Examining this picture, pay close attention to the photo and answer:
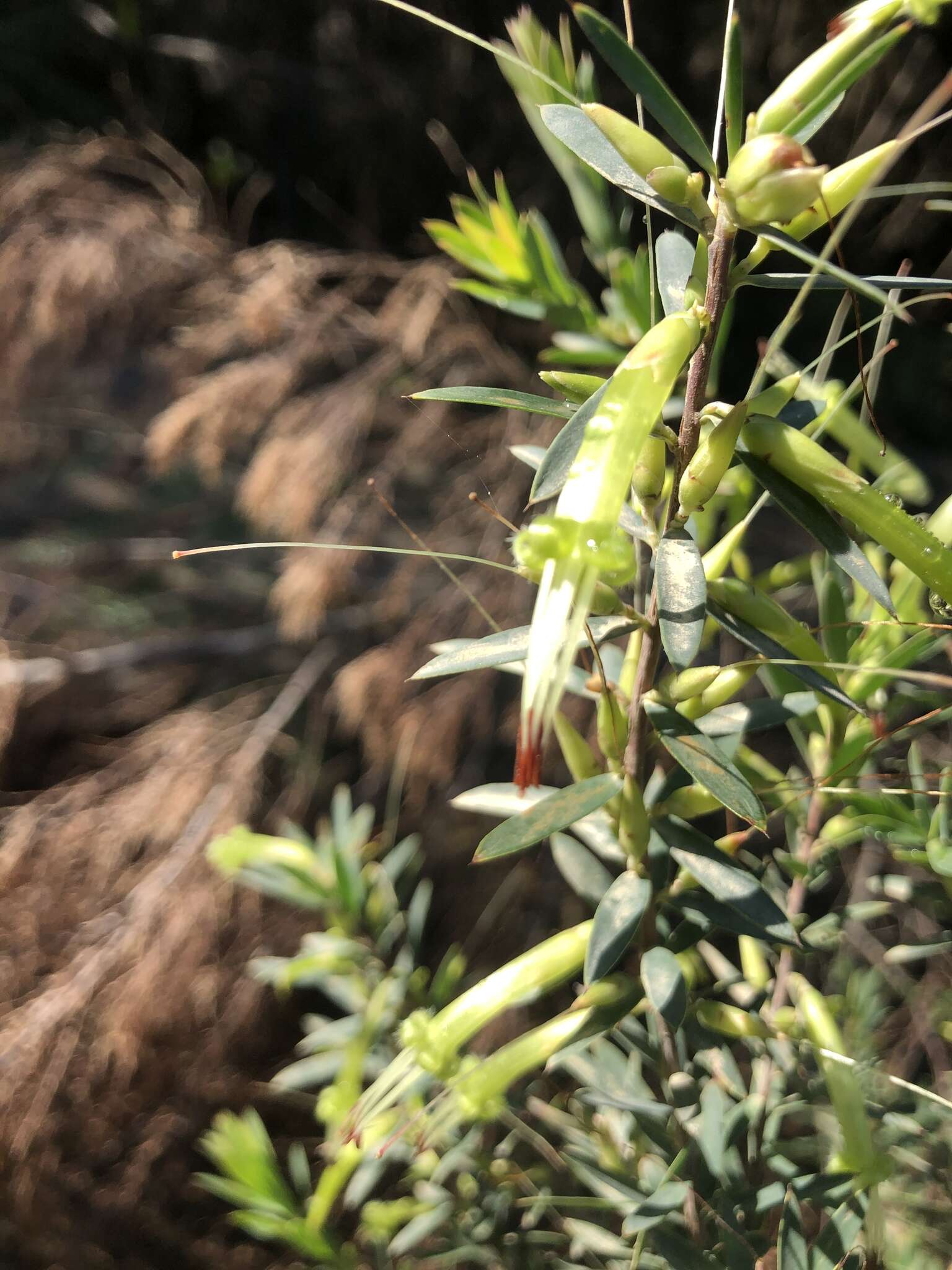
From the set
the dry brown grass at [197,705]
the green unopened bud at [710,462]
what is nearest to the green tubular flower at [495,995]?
the green unopened bud at [710,462]

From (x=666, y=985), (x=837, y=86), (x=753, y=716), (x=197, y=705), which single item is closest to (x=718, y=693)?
(x=753, y=716)

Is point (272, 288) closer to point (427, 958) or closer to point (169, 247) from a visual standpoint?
point (169, 247)

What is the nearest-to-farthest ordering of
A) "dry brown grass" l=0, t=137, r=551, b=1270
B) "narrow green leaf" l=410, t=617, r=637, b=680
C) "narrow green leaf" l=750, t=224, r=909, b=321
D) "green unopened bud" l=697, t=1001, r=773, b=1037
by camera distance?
"narrow green leaf" l=750, t=224, r=909, b=321, "narrow green leaf" l=410, t=617, r=637, b=680, "green unopened bud" l=697, t=1001, r=773, b=1037, "dry brown grass" l=0, t=137, r=551, b=1270

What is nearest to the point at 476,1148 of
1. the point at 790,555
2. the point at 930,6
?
the point at 930,6

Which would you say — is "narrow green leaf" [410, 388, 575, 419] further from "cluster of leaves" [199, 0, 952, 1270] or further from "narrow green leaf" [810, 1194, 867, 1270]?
"narrow green leaf" [810, 1194, 867, 1270]

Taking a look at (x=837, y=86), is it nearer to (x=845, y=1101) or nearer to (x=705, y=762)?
(x=705, y=762)

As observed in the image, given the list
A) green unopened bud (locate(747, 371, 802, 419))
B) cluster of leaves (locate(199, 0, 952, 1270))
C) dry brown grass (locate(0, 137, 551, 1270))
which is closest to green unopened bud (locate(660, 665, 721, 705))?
cluster of leaves (locate(199, 0, 952, 1270))

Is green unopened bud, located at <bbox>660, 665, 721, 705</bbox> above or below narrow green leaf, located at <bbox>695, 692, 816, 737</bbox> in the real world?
above
